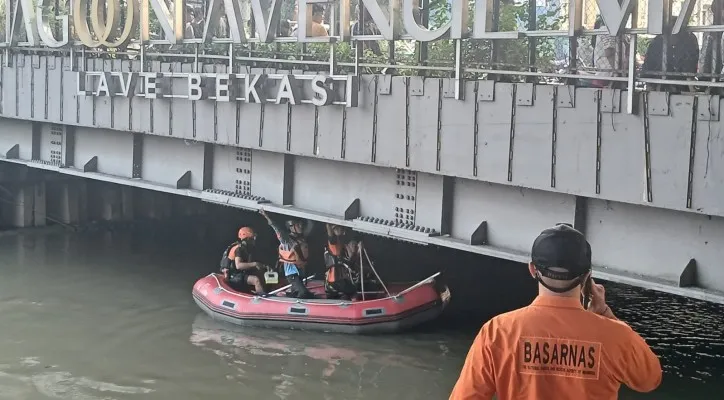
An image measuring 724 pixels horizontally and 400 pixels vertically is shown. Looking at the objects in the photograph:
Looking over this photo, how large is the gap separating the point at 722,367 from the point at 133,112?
1177 cm

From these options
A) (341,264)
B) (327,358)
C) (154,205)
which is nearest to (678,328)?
(341,264)

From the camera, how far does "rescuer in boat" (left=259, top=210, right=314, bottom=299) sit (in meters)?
17.3

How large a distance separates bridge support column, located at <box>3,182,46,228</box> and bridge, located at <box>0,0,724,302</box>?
524 centimetres

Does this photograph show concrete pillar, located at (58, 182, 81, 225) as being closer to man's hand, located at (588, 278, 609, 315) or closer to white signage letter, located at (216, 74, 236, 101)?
white signage letter, located at (216, 74, 236, 101)

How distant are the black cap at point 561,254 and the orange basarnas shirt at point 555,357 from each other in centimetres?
12

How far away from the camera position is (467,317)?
1827 cm

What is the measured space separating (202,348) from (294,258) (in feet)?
8.36

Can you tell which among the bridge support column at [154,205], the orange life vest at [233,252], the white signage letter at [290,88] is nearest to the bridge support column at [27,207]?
the bridge support column at [154,205]

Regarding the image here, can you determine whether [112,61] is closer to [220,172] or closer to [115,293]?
[220,172]

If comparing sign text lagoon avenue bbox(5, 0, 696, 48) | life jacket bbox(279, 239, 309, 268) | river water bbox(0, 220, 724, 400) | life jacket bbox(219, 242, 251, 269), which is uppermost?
sign text lagoon avenue bbox(5, 0, 696, 48)

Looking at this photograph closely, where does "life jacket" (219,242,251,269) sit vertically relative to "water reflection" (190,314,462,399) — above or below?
above

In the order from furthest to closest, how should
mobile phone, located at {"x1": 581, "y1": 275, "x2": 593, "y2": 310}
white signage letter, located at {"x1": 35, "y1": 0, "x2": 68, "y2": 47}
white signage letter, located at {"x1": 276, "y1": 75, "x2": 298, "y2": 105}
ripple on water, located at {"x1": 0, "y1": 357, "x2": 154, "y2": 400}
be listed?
white signage letter, located at {"x1": 35, "y1": 0, "x2": 68, "y2": 47} → white signage letter, located at {"x1": 276, "y1": 75, "x2": 298, "y2": 105} → ripple on water, located at {"x1": 0, "y1": 357, "x2": 154, "y2": 400} → mobile phone, located at {"x1": 581, "y1": 275, "x2": 593, "y2": 310}

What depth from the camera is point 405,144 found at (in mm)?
12938

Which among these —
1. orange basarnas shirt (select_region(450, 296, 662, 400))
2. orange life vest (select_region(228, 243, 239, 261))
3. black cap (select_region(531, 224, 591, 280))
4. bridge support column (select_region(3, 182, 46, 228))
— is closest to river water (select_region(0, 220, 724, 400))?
orange life vest (select_region(228, 243, 239, 261))
